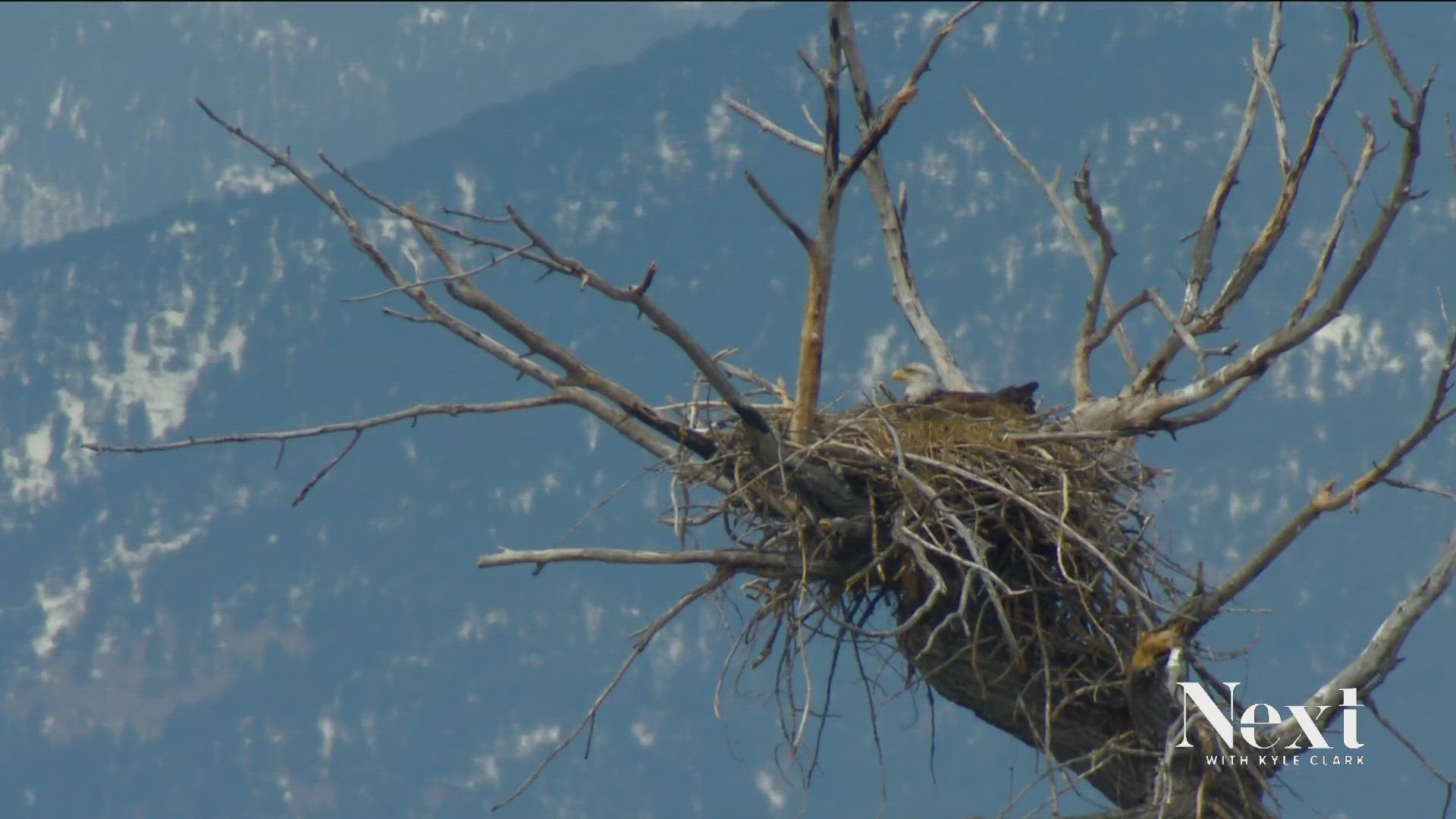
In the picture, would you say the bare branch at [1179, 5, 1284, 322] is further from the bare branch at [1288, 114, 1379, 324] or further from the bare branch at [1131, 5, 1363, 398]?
the bare branch at [1288, 114, 1379, 324]

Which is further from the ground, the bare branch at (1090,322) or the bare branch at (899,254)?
the bare branch at (899,254)

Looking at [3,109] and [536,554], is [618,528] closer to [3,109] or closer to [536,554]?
[3,109]

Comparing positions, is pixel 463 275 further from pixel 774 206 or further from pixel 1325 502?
pixel 1325 502

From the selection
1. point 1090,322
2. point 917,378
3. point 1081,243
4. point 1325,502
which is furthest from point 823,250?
point 917,378

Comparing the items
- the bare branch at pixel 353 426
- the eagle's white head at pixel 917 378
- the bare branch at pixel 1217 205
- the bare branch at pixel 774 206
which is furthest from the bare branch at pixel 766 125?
the bare branch at pixel 353 426

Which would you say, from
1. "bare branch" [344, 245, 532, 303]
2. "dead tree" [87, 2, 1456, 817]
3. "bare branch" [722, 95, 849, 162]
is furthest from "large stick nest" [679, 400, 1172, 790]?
"bare branch" [722, 95, 849, 162]

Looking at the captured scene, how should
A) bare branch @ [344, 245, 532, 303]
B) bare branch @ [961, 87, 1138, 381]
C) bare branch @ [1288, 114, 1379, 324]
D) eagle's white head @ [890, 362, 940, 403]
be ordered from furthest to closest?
eagle's white head @ [890, 362, 940, 403] < bare branch @ [961, 87, 1138, 381] < bare branch @ [1288, 114, 1379, 324] < bare branch @ [344, 245, 532, 303]

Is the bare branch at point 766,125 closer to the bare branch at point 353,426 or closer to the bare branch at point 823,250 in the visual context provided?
the bare branch at point 823,250
